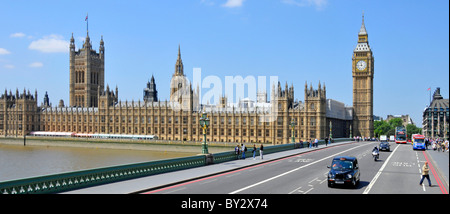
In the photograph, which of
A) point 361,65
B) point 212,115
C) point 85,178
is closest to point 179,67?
point 212,115

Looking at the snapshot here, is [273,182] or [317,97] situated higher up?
[317,97]

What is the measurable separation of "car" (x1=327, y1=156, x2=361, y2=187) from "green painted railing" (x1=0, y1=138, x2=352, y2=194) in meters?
11.8

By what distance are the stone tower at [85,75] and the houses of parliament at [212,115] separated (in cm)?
143

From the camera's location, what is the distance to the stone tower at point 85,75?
168875 millimetres

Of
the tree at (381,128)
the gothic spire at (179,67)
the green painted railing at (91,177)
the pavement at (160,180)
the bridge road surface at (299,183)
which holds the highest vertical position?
the gothic spire at (179,67)

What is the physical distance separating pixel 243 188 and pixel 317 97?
80.1 m

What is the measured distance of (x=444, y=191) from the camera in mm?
23656

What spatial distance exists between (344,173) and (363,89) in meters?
107

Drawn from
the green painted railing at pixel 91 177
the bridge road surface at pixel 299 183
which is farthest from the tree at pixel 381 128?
the green painted railing at pixel 91 177

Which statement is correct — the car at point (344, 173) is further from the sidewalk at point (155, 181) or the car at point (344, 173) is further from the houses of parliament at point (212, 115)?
the houses of parliament at point (212, 115)

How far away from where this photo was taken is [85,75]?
170 metres

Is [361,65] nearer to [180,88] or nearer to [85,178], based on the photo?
[180,88]

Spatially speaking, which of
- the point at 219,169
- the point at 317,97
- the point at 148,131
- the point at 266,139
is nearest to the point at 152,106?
the point at 148,131
